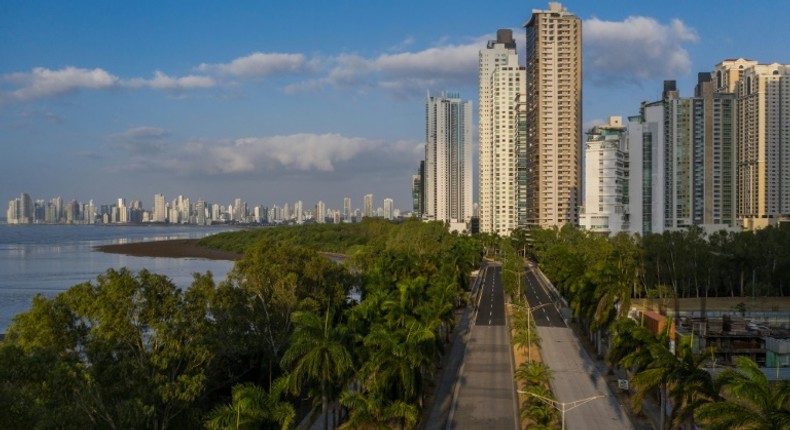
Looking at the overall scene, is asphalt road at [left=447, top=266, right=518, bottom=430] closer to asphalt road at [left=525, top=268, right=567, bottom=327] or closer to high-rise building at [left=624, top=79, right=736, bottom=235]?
asphalt road at [left=525, top=268, right=567, bottom=327]

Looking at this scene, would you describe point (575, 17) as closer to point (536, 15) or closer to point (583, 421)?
point (536, 15)

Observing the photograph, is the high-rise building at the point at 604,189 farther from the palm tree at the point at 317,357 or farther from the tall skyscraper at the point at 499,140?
the palm tree at the point at 317,357

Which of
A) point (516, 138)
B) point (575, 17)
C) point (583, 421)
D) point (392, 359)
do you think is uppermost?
point (575, 17)

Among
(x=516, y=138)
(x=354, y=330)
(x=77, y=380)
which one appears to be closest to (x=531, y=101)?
(x=516, y=138)

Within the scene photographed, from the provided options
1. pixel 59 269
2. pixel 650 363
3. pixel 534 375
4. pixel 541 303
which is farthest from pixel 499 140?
pixel 650 363

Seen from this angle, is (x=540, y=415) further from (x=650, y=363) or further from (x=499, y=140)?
(x=499, y=140)

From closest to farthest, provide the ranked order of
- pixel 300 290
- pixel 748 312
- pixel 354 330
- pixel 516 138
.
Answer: pixel 354 330 → pixel 300 290 → pixel 748 312 → pixel 516 138

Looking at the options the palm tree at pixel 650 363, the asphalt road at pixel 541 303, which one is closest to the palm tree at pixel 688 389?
the palm tree at pixel 650 363
